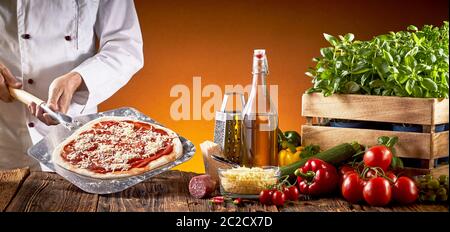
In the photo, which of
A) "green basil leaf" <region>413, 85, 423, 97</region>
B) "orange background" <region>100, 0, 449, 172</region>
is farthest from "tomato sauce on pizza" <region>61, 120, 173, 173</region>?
"orange background" <region>100, 0, 449, 172</region>

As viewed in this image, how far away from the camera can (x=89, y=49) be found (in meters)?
2.49

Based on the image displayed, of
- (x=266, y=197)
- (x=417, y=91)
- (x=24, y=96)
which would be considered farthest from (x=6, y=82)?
(x=417, y=91)

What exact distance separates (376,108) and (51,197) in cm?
81

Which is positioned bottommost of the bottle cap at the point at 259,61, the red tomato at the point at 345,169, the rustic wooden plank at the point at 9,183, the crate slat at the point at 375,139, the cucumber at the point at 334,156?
the rustic wooden plank at the point at 9,183

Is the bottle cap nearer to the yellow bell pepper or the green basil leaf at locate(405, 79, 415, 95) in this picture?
the yellow bell pepper

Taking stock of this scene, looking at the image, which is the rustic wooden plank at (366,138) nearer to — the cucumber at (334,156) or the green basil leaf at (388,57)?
the cucumber at (334,156)

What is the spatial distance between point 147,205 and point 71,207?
165 millimetres

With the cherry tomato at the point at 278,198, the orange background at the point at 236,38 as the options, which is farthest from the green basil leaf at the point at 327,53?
→ the orange background at the point at 236,38

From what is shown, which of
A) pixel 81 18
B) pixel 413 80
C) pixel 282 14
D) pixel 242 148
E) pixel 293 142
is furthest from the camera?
pixel 282 14

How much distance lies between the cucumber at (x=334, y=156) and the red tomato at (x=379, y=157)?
0.39ft

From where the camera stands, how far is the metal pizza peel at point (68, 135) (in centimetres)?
178
